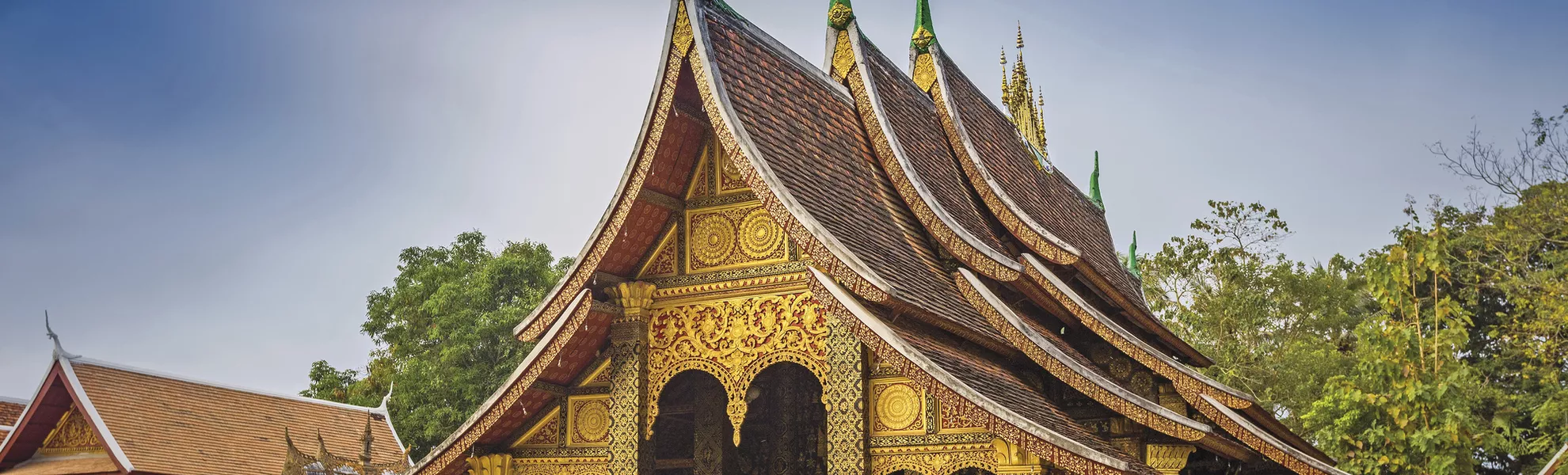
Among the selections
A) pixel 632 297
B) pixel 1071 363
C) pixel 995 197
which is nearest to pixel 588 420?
pixel 632 297

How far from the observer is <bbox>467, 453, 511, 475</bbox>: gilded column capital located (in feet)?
28.9

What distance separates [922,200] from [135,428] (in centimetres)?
1108

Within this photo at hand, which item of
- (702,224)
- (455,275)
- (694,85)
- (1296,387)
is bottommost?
(702,224)

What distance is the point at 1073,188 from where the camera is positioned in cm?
1588

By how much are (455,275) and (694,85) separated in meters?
24.9

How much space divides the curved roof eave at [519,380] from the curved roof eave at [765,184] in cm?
138

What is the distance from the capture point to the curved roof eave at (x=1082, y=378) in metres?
7.42

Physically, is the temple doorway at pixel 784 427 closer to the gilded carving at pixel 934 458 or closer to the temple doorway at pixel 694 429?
the temple doorway at pixel 694 429

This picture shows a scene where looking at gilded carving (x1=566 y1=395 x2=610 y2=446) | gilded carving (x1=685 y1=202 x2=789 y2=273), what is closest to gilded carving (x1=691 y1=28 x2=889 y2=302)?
gilded carving (x1=685 y1=202 x2=789 y2=273)

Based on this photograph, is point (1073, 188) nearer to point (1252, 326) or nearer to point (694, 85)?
point (694, 85)

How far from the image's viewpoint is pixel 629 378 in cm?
834

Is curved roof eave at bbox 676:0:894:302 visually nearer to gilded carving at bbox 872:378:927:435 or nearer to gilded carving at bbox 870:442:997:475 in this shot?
gilded carving at bbox 872:378:927:435

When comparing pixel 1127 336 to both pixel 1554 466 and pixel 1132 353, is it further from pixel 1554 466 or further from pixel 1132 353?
pixel 1554 466

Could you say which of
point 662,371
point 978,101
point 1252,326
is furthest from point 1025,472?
point 1252,326
